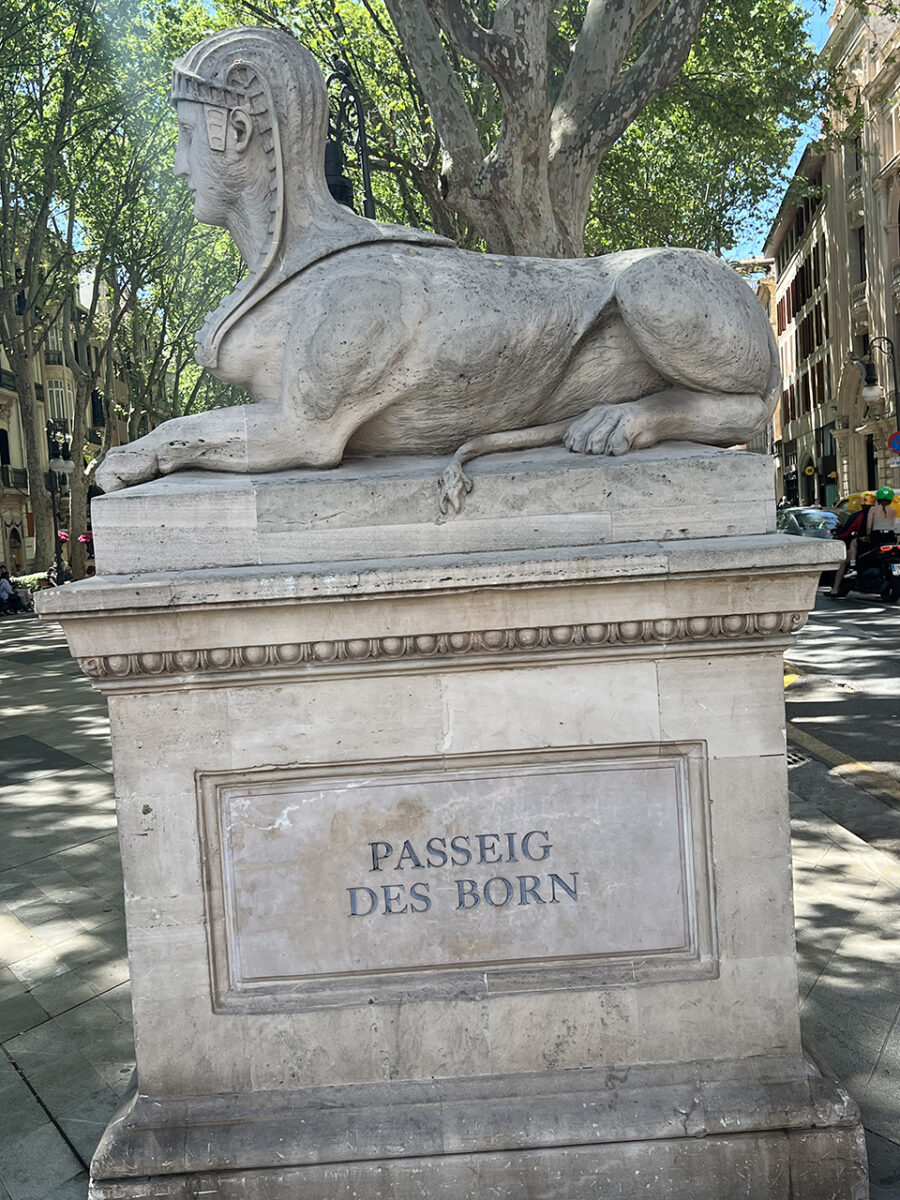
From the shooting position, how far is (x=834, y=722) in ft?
27.5

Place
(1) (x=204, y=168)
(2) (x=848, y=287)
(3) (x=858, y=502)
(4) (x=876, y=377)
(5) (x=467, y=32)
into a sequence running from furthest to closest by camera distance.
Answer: (2) (x=848, y=287) < (4) (x=876, y=377) < (3) (x=858, y=502) < (5) (x=467, y=32) < (1) (x=204, y=168)

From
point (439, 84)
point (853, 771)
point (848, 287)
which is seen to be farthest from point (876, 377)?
point (853, 771)

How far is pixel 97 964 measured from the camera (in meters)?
4.43

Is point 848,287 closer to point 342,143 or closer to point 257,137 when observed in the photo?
point 342,143

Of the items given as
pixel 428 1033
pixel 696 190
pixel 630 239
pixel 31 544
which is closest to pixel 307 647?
pixel 428 1033

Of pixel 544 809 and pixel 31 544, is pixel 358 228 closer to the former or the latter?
pixel 544 809

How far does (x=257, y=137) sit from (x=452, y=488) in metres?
1.03

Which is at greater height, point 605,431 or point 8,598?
point 605,431

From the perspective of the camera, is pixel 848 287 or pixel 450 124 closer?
pixel 450 124

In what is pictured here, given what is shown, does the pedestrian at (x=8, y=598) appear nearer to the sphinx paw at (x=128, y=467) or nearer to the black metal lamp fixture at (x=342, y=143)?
the black metal lamp fixture at (x=342, y=143)

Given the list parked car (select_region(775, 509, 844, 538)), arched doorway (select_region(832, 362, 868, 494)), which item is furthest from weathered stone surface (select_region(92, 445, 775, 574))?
arched doorway (select_region(832, 362, 868, 494))

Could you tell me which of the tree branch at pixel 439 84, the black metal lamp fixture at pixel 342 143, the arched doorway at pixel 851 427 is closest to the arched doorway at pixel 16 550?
the arched doorway at pixel 851 427

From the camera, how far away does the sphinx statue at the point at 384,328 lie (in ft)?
8.91

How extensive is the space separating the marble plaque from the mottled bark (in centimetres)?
784
